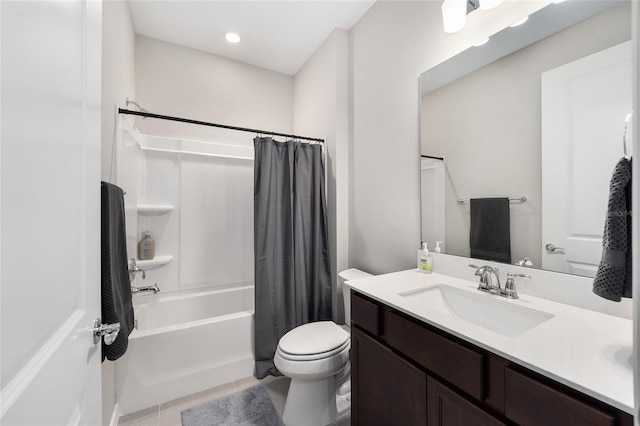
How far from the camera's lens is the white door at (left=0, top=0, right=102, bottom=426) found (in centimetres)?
38

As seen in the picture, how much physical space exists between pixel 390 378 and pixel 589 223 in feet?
3.08

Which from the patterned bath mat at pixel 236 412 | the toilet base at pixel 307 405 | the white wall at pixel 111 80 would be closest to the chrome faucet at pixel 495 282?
the toilet base at pixel 307 405

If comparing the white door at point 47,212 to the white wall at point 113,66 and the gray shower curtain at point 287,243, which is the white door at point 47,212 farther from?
the gray shower curtain at point 287,243

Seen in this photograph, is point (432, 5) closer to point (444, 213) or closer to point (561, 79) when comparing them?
point (561, 79)

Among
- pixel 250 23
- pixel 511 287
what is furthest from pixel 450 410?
pixel 250 23

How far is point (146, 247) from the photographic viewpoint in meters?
2.16

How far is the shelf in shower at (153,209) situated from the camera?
2.10 metres

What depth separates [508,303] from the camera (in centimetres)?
100

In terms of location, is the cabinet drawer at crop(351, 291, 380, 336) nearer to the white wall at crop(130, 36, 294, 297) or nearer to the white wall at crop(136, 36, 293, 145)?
the white wall at crop(130, 36, 294, 297)

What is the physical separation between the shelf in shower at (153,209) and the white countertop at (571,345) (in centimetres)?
199

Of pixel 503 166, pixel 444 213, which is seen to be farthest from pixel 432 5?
pixel 444 213

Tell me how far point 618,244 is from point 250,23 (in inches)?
98.6

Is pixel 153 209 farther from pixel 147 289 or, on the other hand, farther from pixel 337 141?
pixel 337 141

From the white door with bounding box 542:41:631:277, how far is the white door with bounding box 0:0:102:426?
1.51m
